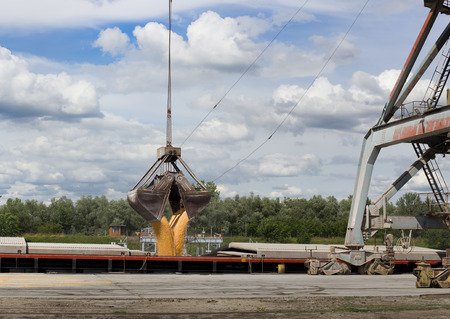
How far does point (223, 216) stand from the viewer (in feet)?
385

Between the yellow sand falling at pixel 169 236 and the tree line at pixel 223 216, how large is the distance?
53096mm

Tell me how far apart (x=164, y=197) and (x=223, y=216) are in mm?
83605

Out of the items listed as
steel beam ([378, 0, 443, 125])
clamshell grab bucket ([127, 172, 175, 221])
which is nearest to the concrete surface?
clamshell grab bucket ([127, 172, 175, 221])

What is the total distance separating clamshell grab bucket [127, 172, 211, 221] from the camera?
111 ft

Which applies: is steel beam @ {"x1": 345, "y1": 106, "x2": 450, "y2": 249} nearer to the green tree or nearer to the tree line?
the tree line

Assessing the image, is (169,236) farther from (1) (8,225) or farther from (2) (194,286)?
(1) (8,225)

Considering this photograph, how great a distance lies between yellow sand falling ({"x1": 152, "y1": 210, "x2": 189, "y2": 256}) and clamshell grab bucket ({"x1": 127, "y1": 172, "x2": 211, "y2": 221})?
0.41 m

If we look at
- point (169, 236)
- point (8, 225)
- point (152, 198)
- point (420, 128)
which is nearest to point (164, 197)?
point (152, 198)

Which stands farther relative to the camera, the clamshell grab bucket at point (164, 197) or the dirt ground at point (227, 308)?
the clamshell grab bucket at point (164, 197)

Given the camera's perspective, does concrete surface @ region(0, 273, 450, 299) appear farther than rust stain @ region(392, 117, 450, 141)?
No

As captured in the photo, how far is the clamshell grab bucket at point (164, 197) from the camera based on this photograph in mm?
33688

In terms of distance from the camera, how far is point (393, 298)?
21.0 meters

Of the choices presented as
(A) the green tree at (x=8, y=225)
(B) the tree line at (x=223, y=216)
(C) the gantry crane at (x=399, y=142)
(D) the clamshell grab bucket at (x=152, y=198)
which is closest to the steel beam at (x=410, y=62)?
(C) the gantry crane at (x=399, y=142)

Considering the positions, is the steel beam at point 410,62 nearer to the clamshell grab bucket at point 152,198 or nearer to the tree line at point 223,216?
the clamshell grab bucket at point 152,198
